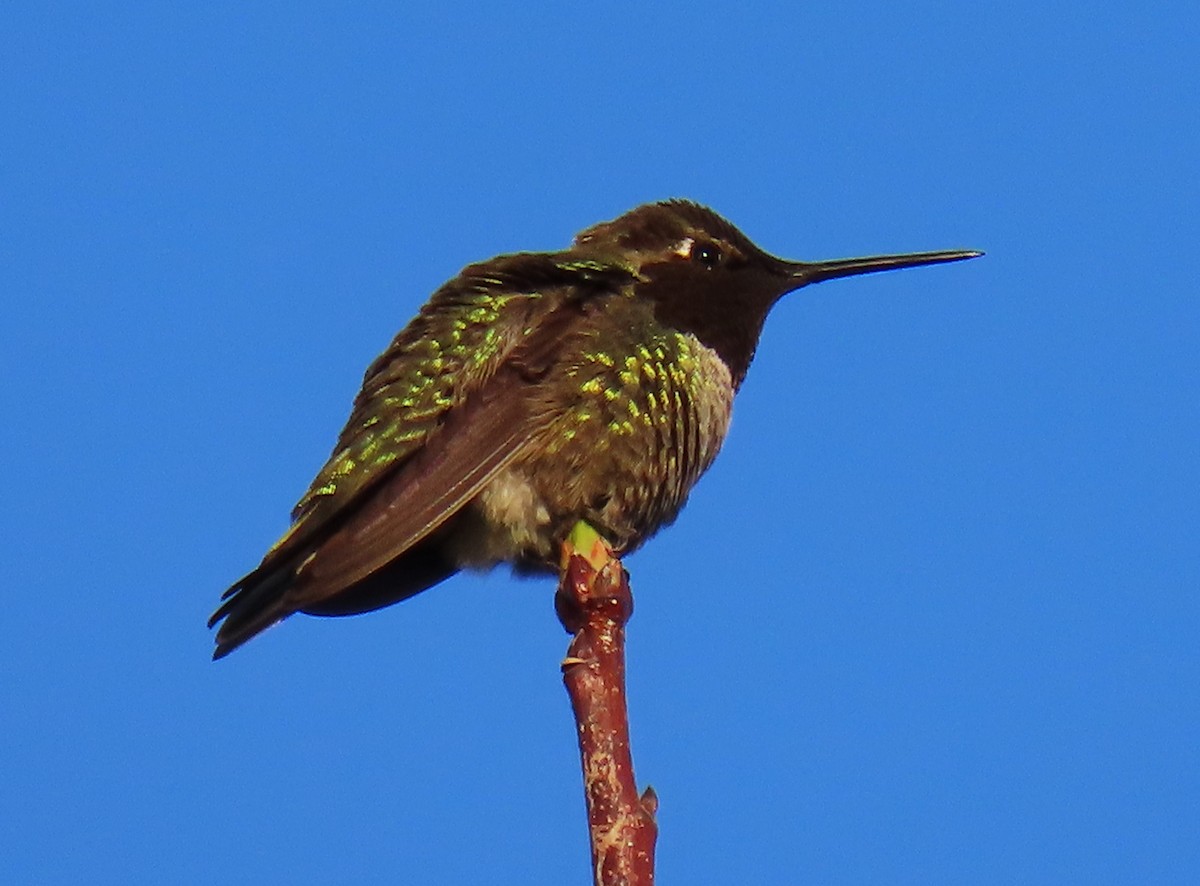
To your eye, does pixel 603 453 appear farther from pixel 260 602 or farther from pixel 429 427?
pixel 260 602

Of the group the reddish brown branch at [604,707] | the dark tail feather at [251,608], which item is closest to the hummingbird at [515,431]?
the dark tail feather at [251,608]

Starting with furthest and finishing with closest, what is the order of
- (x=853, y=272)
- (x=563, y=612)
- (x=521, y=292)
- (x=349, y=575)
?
(x=853, y=272) → (x=521, y=292) → (x=349, y=575) → (x=563, y=612)

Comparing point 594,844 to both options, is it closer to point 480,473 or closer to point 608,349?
point 480,473

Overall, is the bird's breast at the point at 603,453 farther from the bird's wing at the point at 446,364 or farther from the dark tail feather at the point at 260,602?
the dark tail feather at the point at 260,602

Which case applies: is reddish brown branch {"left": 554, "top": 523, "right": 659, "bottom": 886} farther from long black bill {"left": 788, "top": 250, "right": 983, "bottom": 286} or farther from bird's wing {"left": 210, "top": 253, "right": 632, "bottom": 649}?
long black bill {"left": 788, "top": 250, "right": 983, "bottom": 286}

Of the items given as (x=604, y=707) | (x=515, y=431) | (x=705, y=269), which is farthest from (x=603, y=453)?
(x=604, y=707)

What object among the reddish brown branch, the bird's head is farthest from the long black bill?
the reddish brown branch

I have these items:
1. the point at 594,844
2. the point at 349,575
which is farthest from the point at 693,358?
the point at 594,844
